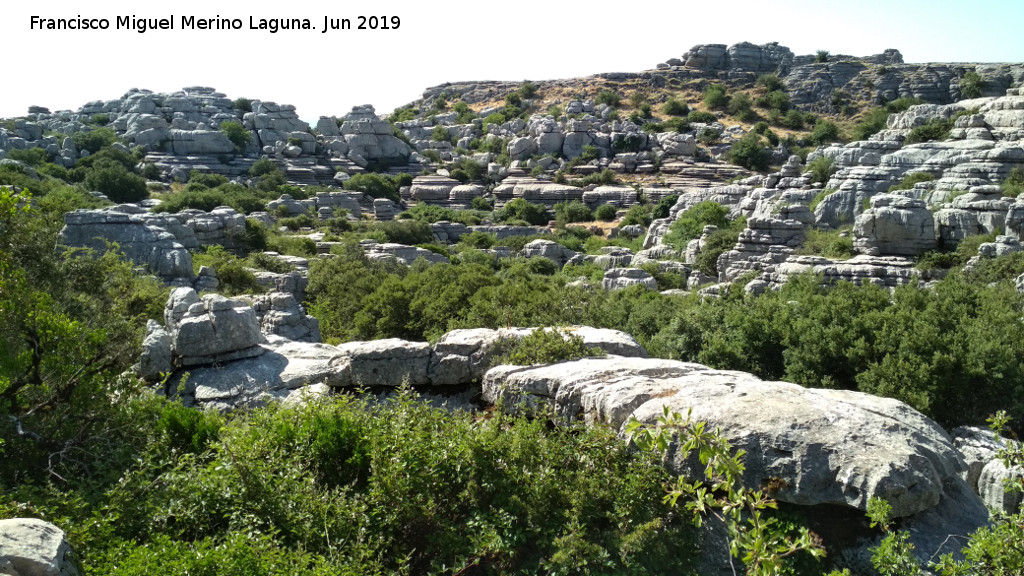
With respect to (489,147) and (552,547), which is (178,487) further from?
(489,147)

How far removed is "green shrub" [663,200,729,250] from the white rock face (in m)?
27.8

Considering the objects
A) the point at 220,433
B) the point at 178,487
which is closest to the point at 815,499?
the point at 178,487

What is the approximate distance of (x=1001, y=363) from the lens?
8.92 meters

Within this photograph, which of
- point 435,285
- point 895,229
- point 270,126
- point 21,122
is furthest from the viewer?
point 270,126

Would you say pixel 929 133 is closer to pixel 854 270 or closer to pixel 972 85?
pixel 854 270

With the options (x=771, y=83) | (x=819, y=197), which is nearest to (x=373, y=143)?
(x=819, y=197)

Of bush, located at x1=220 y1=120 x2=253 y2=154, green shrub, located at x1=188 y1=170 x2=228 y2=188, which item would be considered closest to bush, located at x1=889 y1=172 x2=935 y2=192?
green shrub, located at x1=188 y1=170 x2=228 y2=188

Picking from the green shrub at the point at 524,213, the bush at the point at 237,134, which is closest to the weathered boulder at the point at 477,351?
the green shrub at the point at 524,213

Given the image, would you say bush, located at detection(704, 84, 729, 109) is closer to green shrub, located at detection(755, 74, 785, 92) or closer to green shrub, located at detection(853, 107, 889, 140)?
green shrub, located at detection(755, 74, 785, 92)

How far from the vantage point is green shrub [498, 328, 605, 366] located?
701 cm

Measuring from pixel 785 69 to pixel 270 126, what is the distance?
61.4 metres

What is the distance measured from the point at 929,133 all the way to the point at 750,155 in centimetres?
2373

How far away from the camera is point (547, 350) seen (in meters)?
7.06

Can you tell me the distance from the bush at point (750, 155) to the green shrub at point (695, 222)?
74.8 feet
